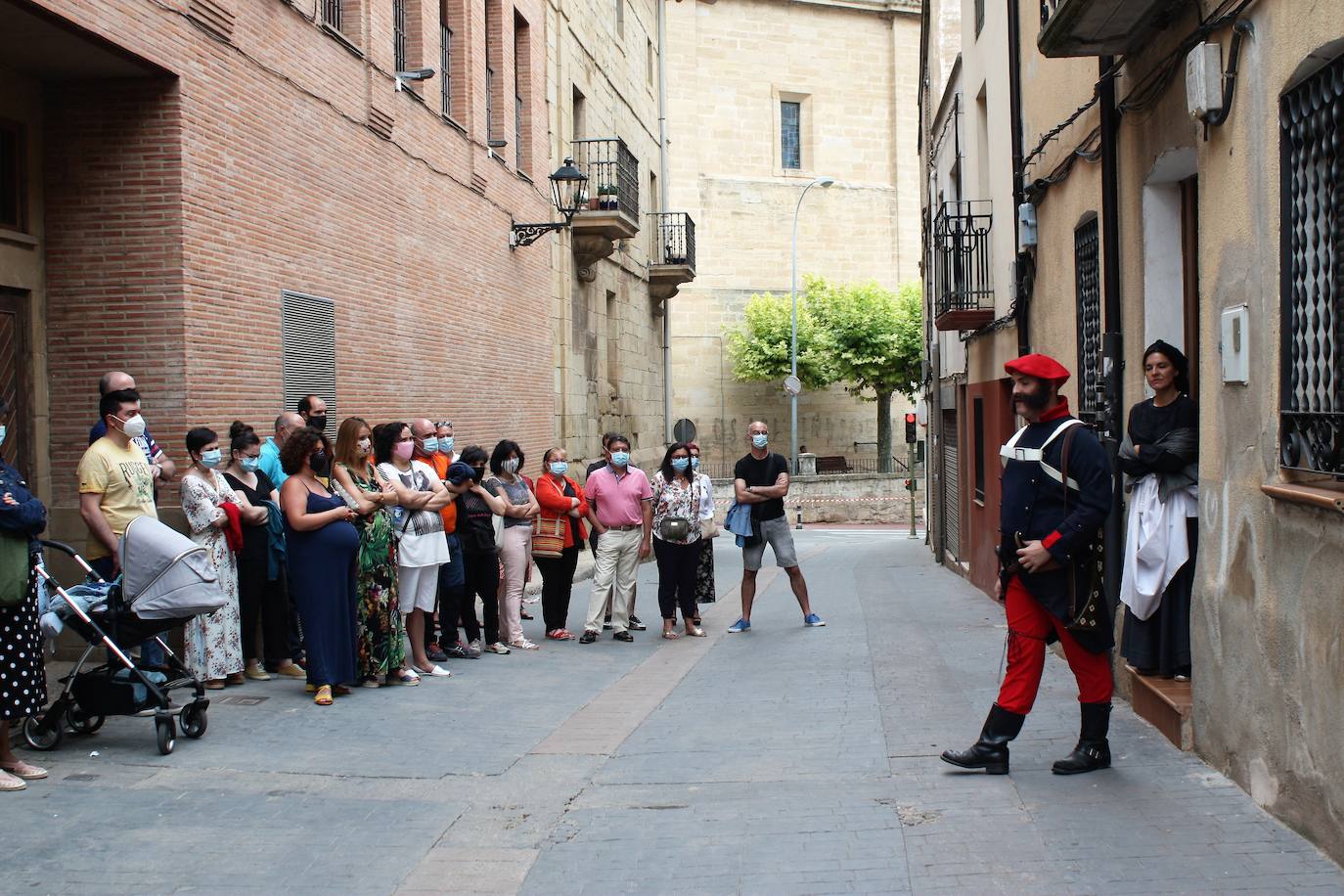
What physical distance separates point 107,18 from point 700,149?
130ft

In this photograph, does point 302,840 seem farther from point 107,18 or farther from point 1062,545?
point 107,18

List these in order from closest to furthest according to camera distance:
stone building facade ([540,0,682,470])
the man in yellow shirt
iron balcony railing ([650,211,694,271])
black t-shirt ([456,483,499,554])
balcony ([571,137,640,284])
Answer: the man in yellow shirt, black t-shirt ([456,483,499,554]), stone building facade ([540,0,682,470]), balcony ([571,137,640,284]), iron balcony railing ([650,211,694,271])

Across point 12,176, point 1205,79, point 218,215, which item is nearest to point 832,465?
point 218,215

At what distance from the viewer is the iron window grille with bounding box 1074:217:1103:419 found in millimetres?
9703

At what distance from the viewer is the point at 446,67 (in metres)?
17.9

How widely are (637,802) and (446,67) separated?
1366cm

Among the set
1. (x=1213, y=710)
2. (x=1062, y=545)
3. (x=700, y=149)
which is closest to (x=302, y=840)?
(x=1062, y=545)

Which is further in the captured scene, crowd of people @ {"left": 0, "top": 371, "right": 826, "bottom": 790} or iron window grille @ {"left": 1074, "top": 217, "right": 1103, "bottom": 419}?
iron window grille @ {"left": 1074, "top": 217, "right": 1103, "bottom": 419}

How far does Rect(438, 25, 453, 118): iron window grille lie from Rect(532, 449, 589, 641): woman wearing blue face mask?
7.09 meters

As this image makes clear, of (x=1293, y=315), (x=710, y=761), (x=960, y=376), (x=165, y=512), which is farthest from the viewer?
(x=960, y=376)

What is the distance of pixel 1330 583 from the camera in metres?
4.86

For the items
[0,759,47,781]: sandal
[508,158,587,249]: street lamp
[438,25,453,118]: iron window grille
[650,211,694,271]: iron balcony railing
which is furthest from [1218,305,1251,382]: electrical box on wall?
[650,211,694,271]: iron balcony railing

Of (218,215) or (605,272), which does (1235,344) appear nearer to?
(218,215)

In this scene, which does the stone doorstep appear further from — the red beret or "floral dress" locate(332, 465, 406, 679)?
"floral dress" locate(332, 465, 406, 679)
